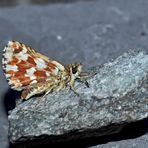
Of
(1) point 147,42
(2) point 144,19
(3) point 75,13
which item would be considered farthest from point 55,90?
(3) point 75,13

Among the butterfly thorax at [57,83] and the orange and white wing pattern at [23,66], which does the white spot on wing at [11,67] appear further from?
the butterfly thorax at [57,83]

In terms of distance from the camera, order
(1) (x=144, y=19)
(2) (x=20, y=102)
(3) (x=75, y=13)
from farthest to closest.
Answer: (3) (x=75, y=13), (1) (x=144, y=19), (2) (x=20, y=102)

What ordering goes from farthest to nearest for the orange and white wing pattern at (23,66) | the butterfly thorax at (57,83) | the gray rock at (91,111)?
the orange and white wing pattern at (23,66) < the butterfly thorax at (57,83) < the gray rock at (91,111)

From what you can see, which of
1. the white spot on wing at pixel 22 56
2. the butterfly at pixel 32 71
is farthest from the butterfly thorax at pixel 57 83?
the white spot on wing at pixel 22 56

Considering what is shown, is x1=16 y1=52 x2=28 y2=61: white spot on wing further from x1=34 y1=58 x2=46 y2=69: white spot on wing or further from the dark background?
the dark background

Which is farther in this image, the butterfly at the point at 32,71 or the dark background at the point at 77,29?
the dark background at the point at 77,29

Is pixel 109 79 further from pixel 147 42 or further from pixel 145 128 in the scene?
pixel 147 42

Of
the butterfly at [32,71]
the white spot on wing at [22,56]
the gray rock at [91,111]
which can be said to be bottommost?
the gray rock at [91,111]
